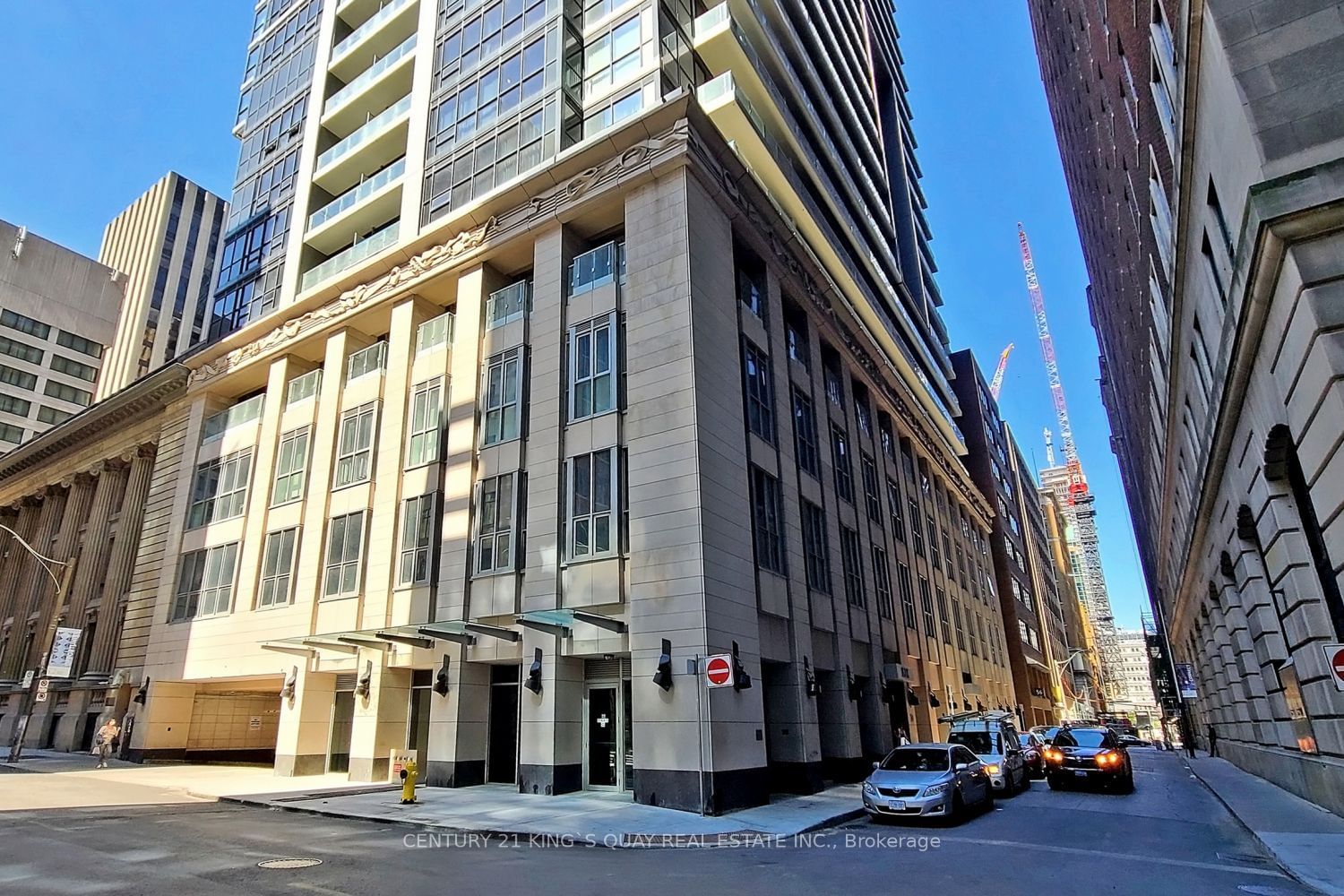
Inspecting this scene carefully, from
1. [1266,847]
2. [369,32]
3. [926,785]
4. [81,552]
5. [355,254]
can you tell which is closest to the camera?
[1266,847]

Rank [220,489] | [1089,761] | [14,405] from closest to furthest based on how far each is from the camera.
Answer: [1089,761] → [220,489] → [14,405]

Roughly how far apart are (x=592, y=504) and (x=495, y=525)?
372 cm

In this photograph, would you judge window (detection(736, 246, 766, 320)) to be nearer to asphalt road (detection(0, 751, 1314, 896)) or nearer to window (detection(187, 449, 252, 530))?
asphalt road (detection(0, 751, 1314, 896))

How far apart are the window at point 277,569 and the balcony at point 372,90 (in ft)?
69.5

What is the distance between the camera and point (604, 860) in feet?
37.2

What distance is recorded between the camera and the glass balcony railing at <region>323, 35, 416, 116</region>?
113ft

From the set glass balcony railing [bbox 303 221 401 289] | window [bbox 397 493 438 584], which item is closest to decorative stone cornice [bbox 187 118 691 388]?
glass balcony railing [bbox 303 221 401 289]

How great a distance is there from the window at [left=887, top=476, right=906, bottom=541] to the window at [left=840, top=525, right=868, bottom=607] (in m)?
7.08

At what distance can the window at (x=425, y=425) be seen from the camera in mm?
25297

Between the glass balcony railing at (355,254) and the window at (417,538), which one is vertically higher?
the glass balcony railing at (355,254)

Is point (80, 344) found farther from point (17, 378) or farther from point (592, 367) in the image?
point (592, 367)

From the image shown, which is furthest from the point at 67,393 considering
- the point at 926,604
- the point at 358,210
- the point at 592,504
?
the point at 926,604

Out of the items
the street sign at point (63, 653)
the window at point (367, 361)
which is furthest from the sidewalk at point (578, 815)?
the street sign at point (63, 653)

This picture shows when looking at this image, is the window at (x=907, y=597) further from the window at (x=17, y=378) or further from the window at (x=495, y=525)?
the window at (x=17, y=378)
